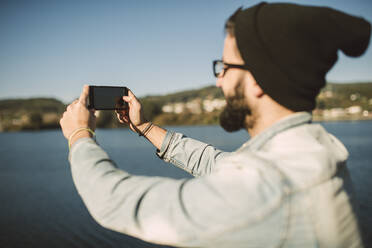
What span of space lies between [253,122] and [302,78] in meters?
0.37

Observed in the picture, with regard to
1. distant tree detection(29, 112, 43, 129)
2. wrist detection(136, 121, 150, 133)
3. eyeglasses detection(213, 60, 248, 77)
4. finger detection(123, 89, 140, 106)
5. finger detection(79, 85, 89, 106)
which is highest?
eyeglasses detection(213, 60, 248, 77)

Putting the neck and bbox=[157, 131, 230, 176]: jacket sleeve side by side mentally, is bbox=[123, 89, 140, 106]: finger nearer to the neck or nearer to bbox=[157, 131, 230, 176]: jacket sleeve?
bbox=[157, 131, 230, 176]: jacket sleeve

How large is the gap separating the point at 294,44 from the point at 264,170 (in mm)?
644

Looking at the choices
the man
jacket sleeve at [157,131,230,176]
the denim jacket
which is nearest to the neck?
the man

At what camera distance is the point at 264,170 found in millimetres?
1216

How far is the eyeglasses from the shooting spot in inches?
63.0

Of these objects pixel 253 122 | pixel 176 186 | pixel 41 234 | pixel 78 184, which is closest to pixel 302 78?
pixel 253 122

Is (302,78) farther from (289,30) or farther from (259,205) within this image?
(259,205)

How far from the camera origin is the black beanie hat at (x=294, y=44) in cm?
139

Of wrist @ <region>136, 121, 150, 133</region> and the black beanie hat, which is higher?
the black beanie hat

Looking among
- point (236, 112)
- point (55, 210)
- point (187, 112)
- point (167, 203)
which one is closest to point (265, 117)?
point (236, 112)

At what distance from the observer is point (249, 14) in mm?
1482

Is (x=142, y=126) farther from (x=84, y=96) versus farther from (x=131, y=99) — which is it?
(x=84, y=96)

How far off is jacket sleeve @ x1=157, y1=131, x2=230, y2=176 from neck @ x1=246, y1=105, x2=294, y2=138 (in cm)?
Answer: 77
